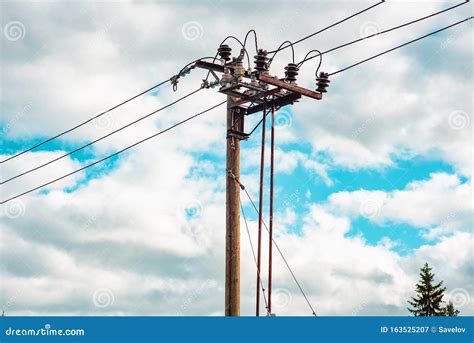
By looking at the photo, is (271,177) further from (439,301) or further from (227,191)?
(439,301)

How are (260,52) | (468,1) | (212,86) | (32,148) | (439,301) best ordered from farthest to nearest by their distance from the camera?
(439,301), (32,148), (212,86), (260,52), (468,1)

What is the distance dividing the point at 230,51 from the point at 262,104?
128 centimetres

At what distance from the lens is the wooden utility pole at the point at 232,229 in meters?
13.0

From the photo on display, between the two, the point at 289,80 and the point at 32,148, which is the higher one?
the point at 32,148

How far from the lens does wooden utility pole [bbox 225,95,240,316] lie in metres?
13.0

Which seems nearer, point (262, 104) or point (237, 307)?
point (237, 307)

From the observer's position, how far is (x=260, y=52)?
13328 millimetres

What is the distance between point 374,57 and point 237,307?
5802mm

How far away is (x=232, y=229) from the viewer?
13195 millimetres

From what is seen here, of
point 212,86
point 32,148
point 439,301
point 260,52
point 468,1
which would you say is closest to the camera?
point 468,1

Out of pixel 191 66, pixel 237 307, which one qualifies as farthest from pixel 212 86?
pixel 237 307
